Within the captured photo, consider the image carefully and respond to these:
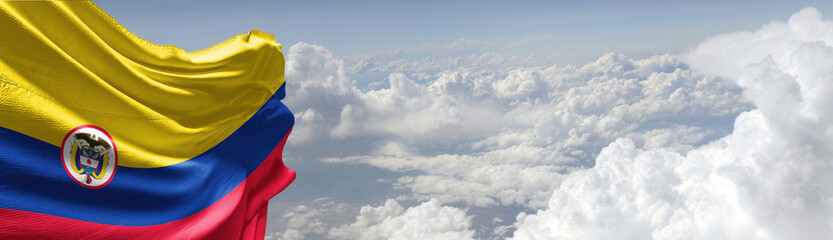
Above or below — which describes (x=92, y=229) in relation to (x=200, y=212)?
below

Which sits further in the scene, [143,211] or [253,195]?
[253,195]

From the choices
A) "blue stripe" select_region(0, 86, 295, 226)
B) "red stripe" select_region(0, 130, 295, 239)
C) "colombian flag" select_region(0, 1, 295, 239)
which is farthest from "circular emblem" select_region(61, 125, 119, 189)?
"red stripe" select_region(0, 130, 295, 239)

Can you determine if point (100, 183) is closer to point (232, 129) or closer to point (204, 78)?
point (204, 78)

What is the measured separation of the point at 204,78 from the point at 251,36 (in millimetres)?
3165

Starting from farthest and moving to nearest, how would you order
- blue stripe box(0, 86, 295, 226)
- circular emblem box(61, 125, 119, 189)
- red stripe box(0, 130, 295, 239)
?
circular emblem box(61, 125, 119, 189), red stripe box(0, 130, 295, 239), blue stripe box(0, 86, 295, 226)

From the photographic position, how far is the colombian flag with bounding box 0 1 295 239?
7.97m

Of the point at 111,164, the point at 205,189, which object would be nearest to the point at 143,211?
the point at 111,164

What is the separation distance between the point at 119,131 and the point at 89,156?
43.8 inches

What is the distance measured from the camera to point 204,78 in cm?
1338

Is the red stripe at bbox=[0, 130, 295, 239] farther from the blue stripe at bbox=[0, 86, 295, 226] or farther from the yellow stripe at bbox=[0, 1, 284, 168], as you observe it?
the yellow stripe at bbox=[0, 1, 284, 168]

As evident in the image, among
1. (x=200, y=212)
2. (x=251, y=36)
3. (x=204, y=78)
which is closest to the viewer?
(x=200, y=212)

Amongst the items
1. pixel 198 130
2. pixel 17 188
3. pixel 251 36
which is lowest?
pixel 17 188

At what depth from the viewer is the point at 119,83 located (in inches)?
409

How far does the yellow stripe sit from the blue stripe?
232 millimetres
